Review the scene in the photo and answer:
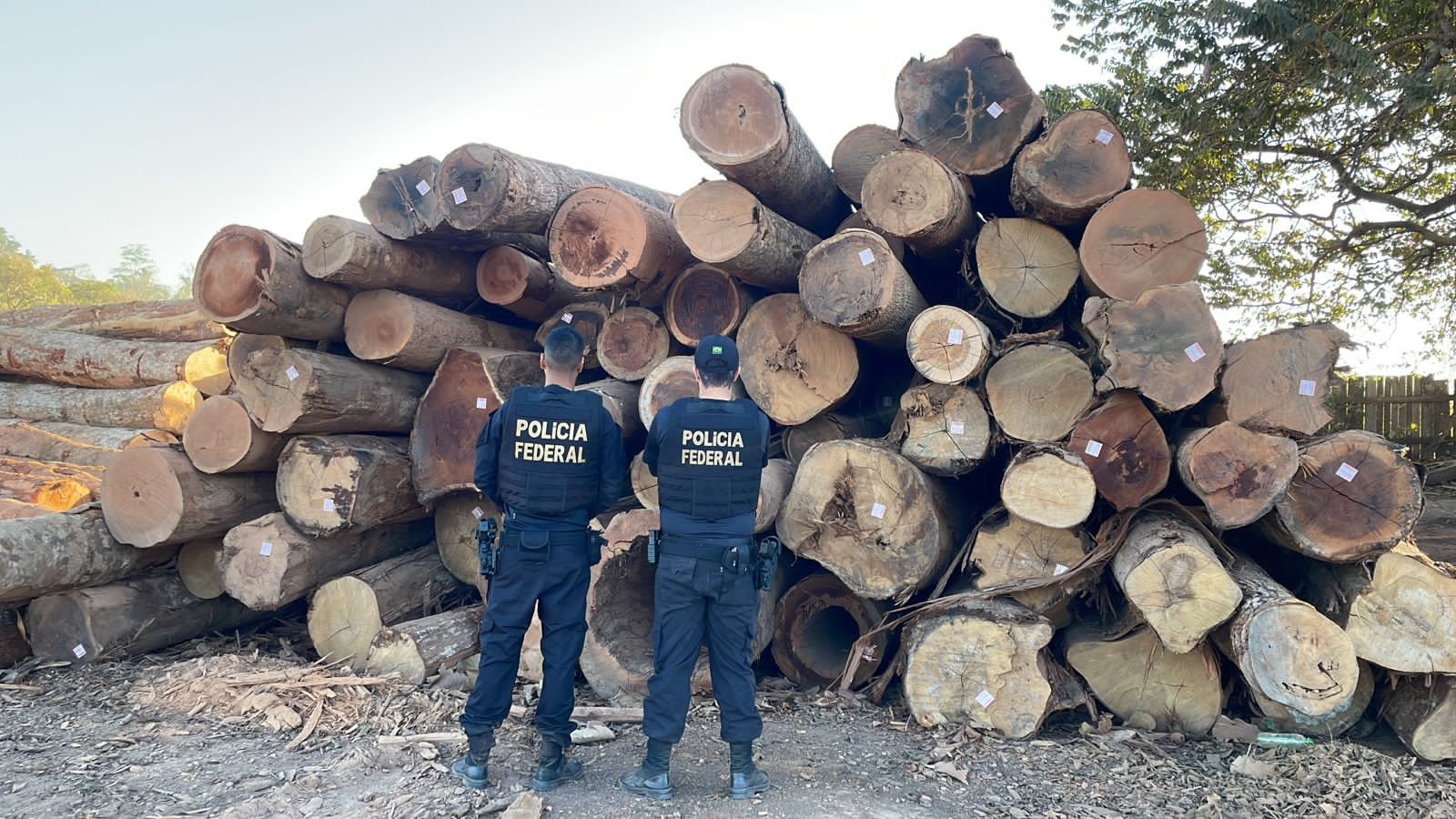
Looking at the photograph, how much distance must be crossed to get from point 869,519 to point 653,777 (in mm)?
1646

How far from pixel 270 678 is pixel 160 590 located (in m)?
1.46

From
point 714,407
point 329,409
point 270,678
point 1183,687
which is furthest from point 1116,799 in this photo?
point 329,409

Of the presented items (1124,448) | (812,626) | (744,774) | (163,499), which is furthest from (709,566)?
(163,499)

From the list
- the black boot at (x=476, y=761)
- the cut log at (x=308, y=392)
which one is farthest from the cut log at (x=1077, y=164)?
the cut log at (x=308, y=392)

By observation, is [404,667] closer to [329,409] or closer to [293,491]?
[293,491]

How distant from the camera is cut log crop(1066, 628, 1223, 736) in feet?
13.7

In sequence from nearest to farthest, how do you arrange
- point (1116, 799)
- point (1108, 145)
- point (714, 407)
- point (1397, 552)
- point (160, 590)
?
point (1116, 799) → point (714, 407) → point (1397, 552) → point (1108, 145) → point (160, 590)

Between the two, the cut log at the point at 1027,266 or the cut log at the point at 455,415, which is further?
the cut log at the point at 455,415

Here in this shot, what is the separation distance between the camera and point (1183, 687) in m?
4.21

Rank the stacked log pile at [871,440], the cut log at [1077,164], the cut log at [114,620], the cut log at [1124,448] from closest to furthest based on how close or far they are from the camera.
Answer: the stacked log pile at [871,440] → the cut log at [1124,448] → the cut log at [1077,164] → the cut log at [114,620]

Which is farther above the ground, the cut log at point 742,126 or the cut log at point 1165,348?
the cut log at point 742,126

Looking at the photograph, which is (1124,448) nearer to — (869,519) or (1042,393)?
(1042,393)

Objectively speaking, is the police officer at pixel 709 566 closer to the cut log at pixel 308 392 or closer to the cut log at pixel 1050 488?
the cut log at pixel 1050 488

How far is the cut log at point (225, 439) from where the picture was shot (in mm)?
5070
